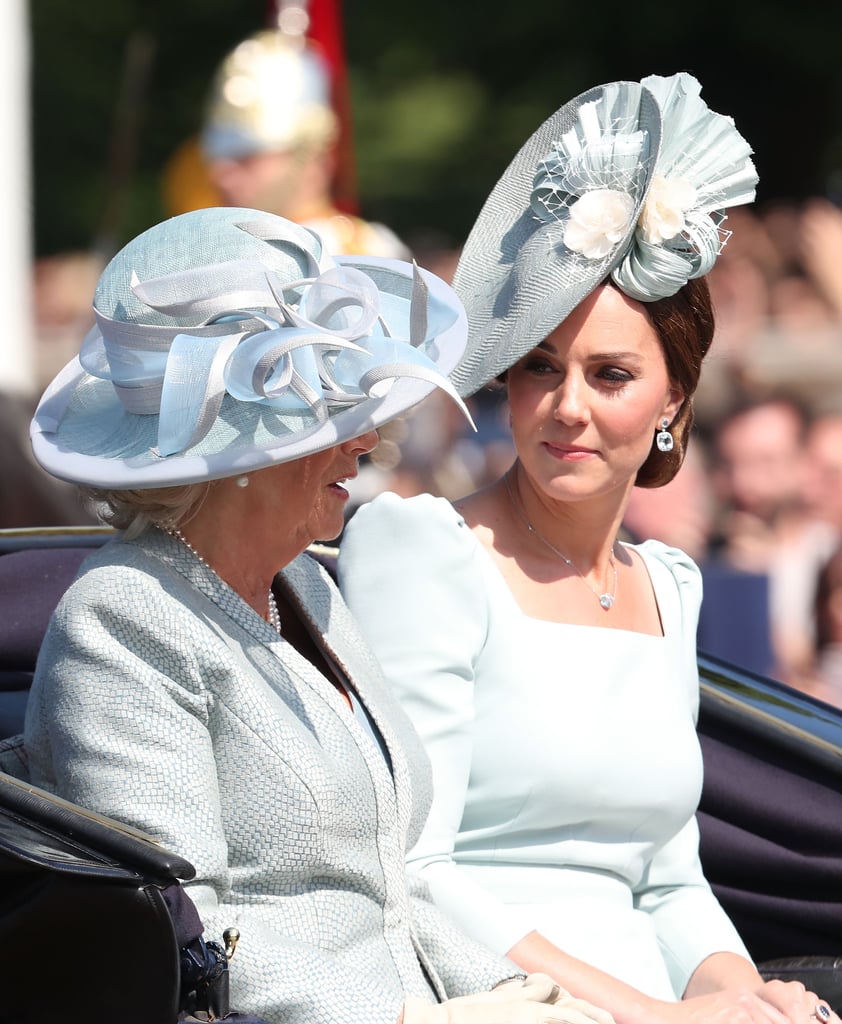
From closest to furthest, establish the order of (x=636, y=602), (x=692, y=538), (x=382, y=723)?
(x=382, y=723), (x=636, y=602), (x=692, y=538)

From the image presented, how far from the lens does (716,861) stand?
9.50 feet

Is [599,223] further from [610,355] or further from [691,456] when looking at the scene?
[691,456]

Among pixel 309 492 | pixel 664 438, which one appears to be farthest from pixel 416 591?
pixel 664 438

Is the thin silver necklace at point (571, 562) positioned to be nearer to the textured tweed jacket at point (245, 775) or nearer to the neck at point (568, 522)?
the neck at point (568, 522)

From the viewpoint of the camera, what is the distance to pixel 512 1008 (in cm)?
210

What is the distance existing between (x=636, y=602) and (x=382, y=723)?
0.66 metres

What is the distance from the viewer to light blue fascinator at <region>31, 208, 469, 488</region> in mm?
2035

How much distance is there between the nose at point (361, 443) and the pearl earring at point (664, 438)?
607 mm

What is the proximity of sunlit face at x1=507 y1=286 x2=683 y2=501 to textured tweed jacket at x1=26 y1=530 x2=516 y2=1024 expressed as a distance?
566mm

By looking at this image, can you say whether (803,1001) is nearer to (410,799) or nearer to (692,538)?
(410,799)

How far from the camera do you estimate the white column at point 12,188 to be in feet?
20.3

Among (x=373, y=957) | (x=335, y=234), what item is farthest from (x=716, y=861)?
(x=335, y=234)

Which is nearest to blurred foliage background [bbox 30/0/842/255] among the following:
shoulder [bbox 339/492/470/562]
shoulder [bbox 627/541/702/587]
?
shoulder [bbox 627/541/702/587]

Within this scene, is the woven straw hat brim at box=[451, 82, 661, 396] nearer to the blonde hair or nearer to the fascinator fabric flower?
the fascinator fabric flower
